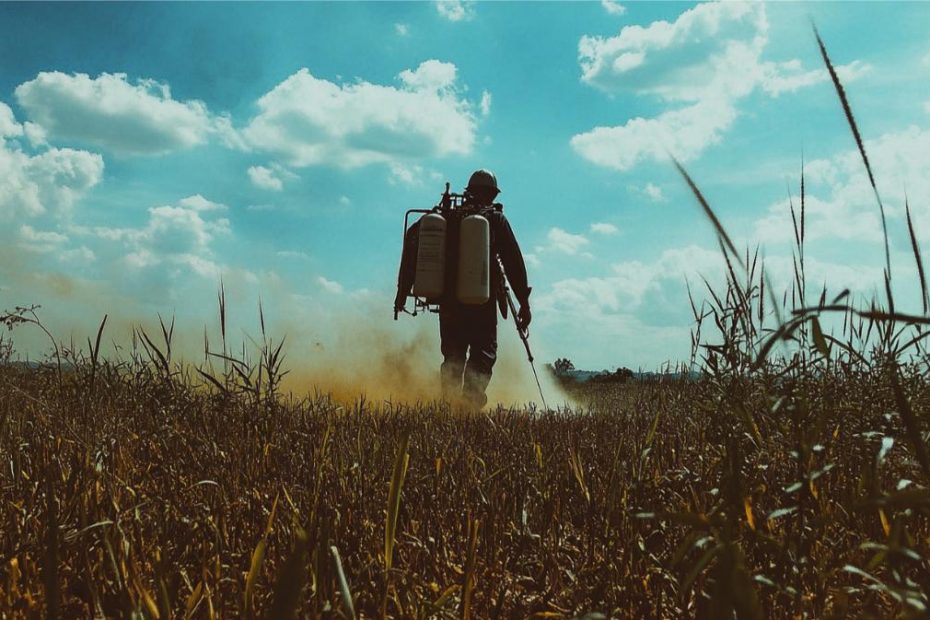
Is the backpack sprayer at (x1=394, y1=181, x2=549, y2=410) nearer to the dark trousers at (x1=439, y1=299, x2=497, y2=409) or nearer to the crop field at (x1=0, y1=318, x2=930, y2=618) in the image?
the dark trousers at (x1=439, y1=299, x2=497, y2=409)

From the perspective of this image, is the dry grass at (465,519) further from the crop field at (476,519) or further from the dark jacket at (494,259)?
the dark jacket at (494,259)

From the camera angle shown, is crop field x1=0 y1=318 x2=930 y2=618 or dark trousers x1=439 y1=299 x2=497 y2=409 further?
dark trousers x1=439 y1=299 x2=497 y2=409

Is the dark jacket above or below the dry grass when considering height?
above

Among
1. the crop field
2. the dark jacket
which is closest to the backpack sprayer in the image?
the dark jacket

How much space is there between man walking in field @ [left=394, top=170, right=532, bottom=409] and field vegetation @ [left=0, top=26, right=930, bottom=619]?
5.33m

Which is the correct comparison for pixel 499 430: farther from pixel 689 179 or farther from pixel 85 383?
pixel 689 179

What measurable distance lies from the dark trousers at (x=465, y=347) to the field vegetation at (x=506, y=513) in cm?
531

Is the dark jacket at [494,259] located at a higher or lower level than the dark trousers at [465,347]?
higher

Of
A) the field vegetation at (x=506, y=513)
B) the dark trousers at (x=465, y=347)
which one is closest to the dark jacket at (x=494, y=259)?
the dark trousers at (x=465, y=347)

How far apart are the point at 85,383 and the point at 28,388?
3.24 m

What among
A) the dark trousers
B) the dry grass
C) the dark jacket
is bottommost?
the dry grass

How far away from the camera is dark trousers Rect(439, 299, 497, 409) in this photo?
8.82 meters

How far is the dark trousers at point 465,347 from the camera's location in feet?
28.9

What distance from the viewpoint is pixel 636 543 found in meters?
2.09
